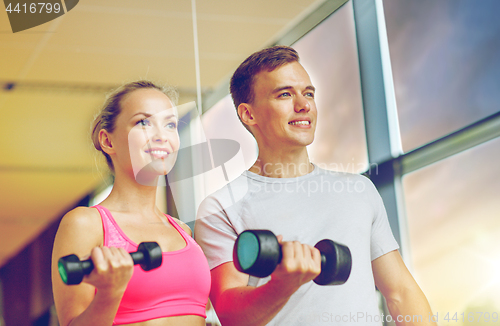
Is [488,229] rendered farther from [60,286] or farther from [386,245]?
[60,286]

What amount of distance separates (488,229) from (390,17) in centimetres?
77

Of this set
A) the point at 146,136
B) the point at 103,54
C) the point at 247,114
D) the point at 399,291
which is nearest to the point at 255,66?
the point at 247,114

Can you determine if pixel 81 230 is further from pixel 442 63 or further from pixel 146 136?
pixel 442 63

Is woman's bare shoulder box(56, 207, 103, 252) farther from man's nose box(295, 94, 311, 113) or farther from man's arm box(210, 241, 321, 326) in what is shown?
man's nose box(295, 94, 311, 113)

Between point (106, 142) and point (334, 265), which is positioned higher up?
point (106, 142)

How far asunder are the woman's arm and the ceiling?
79 cm

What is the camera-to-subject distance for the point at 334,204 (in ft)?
3.47

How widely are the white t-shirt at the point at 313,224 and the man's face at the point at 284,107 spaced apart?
9cm

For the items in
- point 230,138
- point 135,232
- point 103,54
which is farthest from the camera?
point 103,54

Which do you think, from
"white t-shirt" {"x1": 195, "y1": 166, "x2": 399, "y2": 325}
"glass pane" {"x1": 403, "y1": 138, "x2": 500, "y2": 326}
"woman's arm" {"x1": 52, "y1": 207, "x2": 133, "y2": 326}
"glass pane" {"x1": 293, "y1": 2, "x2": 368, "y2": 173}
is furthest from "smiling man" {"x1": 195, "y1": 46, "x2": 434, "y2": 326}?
"glass pane" {"x1": 293, "y1": 2, "x2": 368, "y2": 173}

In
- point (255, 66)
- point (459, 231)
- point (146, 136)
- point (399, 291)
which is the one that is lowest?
point (399, 291)

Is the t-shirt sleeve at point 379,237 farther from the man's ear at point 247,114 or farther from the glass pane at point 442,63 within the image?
the glass pane at point 442,63

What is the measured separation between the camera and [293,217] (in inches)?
40.8

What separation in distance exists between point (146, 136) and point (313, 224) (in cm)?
37
